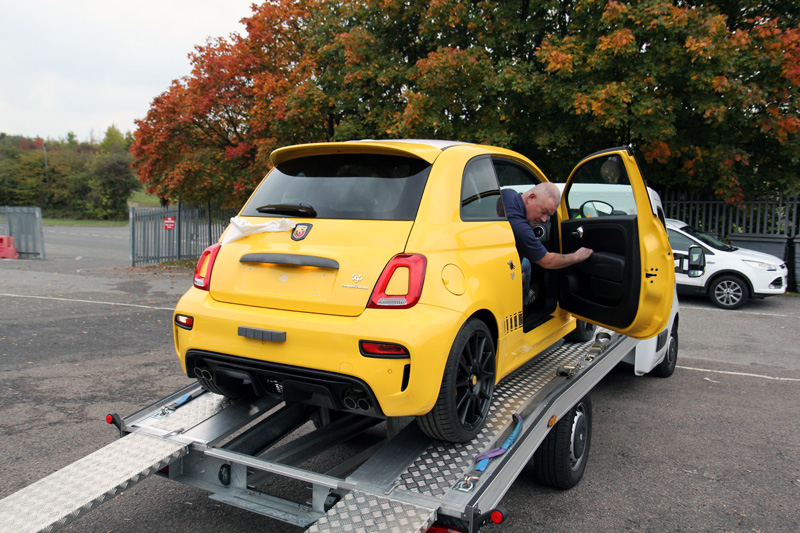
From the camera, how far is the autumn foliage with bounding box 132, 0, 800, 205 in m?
11.8

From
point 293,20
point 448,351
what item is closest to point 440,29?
point 293,20

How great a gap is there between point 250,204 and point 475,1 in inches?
508

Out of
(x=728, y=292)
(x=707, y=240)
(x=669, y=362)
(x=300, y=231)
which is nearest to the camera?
(x=300, y=231)

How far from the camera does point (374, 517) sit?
2.30 m

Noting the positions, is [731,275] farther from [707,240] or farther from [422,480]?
[422,480]

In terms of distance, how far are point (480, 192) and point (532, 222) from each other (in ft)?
2.57

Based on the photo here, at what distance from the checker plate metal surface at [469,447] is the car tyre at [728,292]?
853cm

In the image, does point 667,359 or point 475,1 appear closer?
point 667,359

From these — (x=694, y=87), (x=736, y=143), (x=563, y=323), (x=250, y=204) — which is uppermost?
(x=694, y=87)

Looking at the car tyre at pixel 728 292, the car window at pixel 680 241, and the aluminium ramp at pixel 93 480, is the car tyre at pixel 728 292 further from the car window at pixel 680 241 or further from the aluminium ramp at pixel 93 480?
the aluminium ramp at pixel 93 480

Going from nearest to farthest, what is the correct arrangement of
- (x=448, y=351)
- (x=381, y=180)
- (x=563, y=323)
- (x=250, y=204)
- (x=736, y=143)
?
1. (x=448, y=351)
2. (x=381, y=180)
3. (x=250, y=204)
4. (x=563, y=323)
5. (x=736, y=143)

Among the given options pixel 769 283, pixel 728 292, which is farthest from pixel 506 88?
pixel 769 283

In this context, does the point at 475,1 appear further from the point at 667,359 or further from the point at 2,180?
the point at 2,180

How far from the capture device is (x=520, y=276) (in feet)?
11.9
